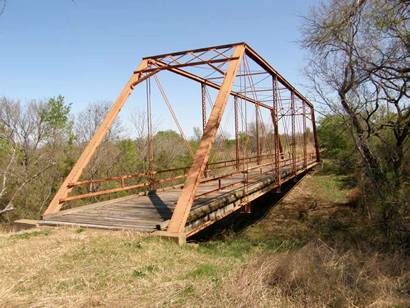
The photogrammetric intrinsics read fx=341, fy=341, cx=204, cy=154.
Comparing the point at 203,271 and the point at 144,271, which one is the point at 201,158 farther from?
the point at 144,271

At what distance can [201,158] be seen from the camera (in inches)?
308

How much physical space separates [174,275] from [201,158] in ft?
11.2

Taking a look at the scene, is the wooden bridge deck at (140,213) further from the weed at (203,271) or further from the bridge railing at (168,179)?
the weed at (203,271)

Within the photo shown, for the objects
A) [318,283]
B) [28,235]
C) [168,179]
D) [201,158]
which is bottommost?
[318,283]

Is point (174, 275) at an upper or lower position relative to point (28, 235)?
lower

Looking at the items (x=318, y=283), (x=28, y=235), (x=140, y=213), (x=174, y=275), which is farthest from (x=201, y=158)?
(x=318, y=283)

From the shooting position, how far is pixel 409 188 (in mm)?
13461

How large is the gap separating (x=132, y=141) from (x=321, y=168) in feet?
55.7

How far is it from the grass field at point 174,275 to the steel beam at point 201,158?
652 millimetres

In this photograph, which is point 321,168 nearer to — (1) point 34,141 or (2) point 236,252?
(1) point 34,141

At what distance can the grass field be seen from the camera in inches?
159

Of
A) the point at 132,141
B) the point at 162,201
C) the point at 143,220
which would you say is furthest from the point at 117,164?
the point at 143,220

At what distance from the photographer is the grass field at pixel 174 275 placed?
4051 millimetres

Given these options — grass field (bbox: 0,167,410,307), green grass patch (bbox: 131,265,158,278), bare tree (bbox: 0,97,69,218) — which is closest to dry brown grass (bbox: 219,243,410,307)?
grass field (bbox: 0,167,410,307)
